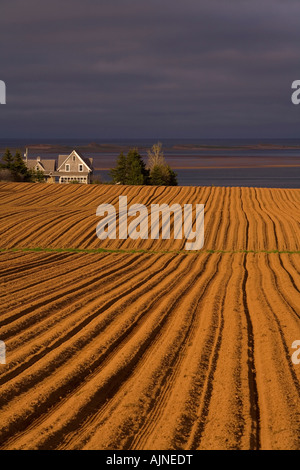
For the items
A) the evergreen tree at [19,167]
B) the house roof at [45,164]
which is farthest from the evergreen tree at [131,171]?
the house roof at [45,164]

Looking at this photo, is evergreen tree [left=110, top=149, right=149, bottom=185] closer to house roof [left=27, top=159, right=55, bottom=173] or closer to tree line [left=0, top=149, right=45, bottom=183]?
tree line [left=0, top=149, right=45, bottom=183]

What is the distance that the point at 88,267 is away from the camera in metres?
15.8

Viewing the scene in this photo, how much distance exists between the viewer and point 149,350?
8.06 metres

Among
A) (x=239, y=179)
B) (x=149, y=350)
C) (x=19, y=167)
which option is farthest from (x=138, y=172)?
(x=149, y=350)

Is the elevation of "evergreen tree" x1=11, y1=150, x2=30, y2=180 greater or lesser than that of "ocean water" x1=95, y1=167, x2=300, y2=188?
lesser

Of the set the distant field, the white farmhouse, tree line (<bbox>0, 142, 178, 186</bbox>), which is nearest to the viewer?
the distant field

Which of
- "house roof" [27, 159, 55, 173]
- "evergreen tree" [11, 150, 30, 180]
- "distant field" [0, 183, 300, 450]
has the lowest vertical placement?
"distant field" [0, 183, 300, 450]

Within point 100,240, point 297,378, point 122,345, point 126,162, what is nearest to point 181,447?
point 297,378

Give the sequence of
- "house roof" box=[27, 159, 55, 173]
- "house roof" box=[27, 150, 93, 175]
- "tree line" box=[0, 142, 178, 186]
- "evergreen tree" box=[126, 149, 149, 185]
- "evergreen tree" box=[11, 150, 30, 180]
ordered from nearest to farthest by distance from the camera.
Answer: "evergreen tree" box=[11, 150, 30, 180], "tree line" box=[0, 142, 178, 186], "evergreen tree" box=[126, 149, 149, 185], "house roof" box=[27, 150, 93, 175], "house roof" box=[27, 159, 55, 173]

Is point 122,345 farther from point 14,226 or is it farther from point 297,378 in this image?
point 14,226

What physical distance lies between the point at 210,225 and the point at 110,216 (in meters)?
5.24

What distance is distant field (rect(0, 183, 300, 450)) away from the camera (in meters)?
5.56

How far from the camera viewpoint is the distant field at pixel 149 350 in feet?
18.2

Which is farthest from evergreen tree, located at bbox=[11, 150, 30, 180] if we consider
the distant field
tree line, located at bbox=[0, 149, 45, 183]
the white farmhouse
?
the distant field
